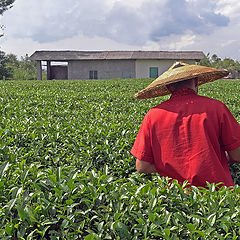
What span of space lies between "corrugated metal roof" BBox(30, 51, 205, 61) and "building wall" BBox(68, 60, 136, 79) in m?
0.64

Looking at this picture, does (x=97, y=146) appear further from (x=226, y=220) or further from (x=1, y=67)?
(x=1, y=67)

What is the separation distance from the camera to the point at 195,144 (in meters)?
2.29

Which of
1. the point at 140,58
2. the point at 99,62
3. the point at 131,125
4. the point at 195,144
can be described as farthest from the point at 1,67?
the point at 195,144

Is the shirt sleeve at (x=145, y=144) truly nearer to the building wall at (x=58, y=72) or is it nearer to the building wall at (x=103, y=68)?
the building wall at (x=103, y=68)

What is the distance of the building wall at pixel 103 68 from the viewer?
1169 inches

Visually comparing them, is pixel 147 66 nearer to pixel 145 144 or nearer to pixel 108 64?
pixel 108 64

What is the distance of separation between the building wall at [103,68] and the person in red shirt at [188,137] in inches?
1080

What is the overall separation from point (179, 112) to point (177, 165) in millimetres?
408

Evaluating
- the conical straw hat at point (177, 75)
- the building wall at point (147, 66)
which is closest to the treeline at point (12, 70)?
the building wall at point (147, 66)

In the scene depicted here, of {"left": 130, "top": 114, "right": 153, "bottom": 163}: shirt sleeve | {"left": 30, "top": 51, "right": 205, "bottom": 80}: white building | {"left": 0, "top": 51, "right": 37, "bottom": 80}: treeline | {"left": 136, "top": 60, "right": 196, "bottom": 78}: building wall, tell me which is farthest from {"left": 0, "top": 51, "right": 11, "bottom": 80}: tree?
{"left": 130, "top": 114, "right": 153, "bottom": 163}: shirt sleeve

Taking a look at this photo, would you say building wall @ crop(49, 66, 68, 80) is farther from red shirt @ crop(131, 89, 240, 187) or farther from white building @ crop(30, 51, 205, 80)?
red shirt @ crop(131, 89, 240, 187)

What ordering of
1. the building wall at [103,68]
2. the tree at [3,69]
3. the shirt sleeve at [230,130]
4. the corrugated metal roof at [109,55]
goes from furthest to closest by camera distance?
the tree at [3,69], the building wall at [103,68], the corrugated metal roof at [109,55], the shirt sleeve at [230,130]

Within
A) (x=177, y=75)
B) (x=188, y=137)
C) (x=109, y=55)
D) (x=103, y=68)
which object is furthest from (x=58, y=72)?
(x=188, y=137)

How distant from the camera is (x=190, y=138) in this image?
230 centimetres
